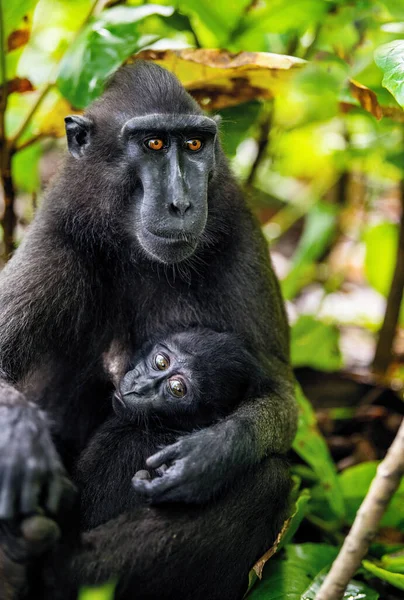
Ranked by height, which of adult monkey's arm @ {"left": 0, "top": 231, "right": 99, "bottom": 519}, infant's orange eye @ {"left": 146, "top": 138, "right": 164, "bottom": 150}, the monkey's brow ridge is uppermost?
the monkey's brow ridge

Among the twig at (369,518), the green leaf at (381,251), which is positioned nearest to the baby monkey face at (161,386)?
the twig at (369,518)

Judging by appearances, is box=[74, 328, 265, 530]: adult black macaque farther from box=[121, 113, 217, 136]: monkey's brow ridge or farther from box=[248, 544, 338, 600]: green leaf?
box=[121, 113, 217, 136]: monkey's brow ridge

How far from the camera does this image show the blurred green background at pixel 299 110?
173 inches

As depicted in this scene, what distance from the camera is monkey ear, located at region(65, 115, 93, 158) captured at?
3.93 metres

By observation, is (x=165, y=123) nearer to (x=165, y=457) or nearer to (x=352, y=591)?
(x=165, y=457)

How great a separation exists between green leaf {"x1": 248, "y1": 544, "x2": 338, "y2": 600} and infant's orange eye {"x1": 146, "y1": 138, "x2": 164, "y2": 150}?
206cm

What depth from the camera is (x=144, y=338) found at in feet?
13.9

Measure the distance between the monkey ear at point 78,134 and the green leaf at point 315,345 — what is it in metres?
2.75

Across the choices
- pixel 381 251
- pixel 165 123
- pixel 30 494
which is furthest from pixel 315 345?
pixel 30 494

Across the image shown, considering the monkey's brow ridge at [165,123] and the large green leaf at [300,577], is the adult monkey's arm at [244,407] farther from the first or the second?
the monkey's brow ridge at [165,123]

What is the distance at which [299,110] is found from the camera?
706 cm

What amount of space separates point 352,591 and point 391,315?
2.80 meters

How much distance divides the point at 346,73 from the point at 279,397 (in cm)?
192

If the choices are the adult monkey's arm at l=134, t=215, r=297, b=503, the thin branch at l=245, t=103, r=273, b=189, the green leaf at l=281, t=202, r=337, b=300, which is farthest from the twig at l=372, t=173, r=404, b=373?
the adult monkey's arm at l=134, t=215, r=297, b=503
